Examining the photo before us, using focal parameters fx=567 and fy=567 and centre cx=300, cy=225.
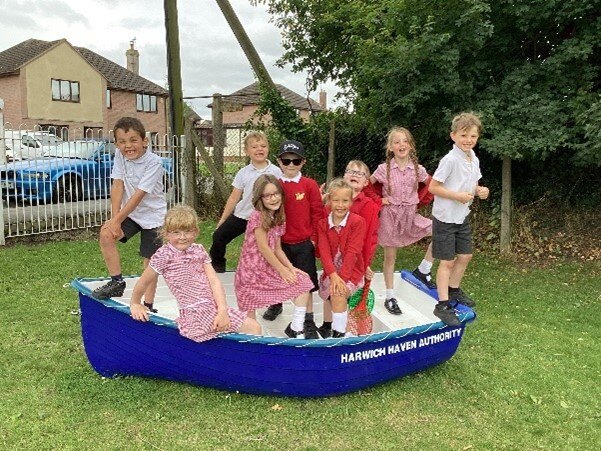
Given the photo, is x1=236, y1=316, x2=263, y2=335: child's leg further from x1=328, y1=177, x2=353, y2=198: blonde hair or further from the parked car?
the parked car

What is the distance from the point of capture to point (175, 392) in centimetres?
386

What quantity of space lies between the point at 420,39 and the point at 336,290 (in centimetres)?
442

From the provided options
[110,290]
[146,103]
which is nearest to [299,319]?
[110,290]

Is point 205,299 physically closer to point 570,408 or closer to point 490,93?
point 570,408

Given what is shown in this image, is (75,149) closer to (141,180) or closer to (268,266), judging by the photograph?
(141,180)

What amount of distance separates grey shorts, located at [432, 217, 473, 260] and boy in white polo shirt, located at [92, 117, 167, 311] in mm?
2211

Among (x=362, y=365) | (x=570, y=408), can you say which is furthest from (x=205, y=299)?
(x=570, y=408)

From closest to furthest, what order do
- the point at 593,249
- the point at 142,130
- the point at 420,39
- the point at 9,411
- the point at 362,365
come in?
1. the point at 9,411
2. the point at 362,365
3. the point at 142,130
4. the point at 420,39
5. the point at 593,249

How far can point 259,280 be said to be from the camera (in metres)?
4.26

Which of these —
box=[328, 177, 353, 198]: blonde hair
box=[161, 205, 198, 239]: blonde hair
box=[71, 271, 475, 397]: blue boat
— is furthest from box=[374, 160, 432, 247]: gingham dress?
box=[161, 205, 198, 239]: blonde hair

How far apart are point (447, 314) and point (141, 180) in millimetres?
2529

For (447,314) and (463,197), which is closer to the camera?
(447,314)

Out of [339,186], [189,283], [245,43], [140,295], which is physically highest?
[245,43]

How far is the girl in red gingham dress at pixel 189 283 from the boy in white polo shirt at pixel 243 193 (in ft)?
3.66
